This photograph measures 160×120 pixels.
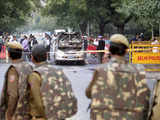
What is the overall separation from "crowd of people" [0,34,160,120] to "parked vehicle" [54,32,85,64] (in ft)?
54.3

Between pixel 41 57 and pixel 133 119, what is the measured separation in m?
1.18

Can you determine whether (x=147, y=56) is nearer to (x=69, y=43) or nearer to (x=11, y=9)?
(x=69, y=43)

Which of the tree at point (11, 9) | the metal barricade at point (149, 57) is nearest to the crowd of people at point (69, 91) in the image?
the metal barricade at point (149, 57)

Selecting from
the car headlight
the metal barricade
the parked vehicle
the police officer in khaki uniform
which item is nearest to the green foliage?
the metal barricade

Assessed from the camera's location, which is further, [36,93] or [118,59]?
[36,93]

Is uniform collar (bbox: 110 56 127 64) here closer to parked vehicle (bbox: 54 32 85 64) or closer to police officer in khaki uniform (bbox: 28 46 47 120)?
police officer in khaki uniform (bbox: 28 46 47 120)

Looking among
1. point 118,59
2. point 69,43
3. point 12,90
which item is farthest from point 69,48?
point 118,59

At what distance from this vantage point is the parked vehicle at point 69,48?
2081cm

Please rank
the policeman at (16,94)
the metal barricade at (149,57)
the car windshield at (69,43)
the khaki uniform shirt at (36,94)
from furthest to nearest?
1. the car windshield at (69,43)
2. the metal barricade at (149,57)
3. the policeman at (16,94)
4. the khaki uniform shirt at (36,94)

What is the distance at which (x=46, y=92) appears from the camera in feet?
12.4

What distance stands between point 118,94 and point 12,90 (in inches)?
45.8

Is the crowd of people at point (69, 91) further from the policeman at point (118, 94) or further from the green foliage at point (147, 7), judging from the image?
the green foliage at point (147, 7)

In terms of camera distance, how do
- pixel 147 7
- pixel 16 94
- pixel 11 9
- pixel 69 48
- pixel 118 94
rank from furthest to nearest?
pixel 11 9, pixel 69 48, pixel 147 7, pixel 16 94, pixel 118 94

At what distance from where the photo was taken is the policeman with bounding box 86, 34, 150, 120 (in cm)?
344
